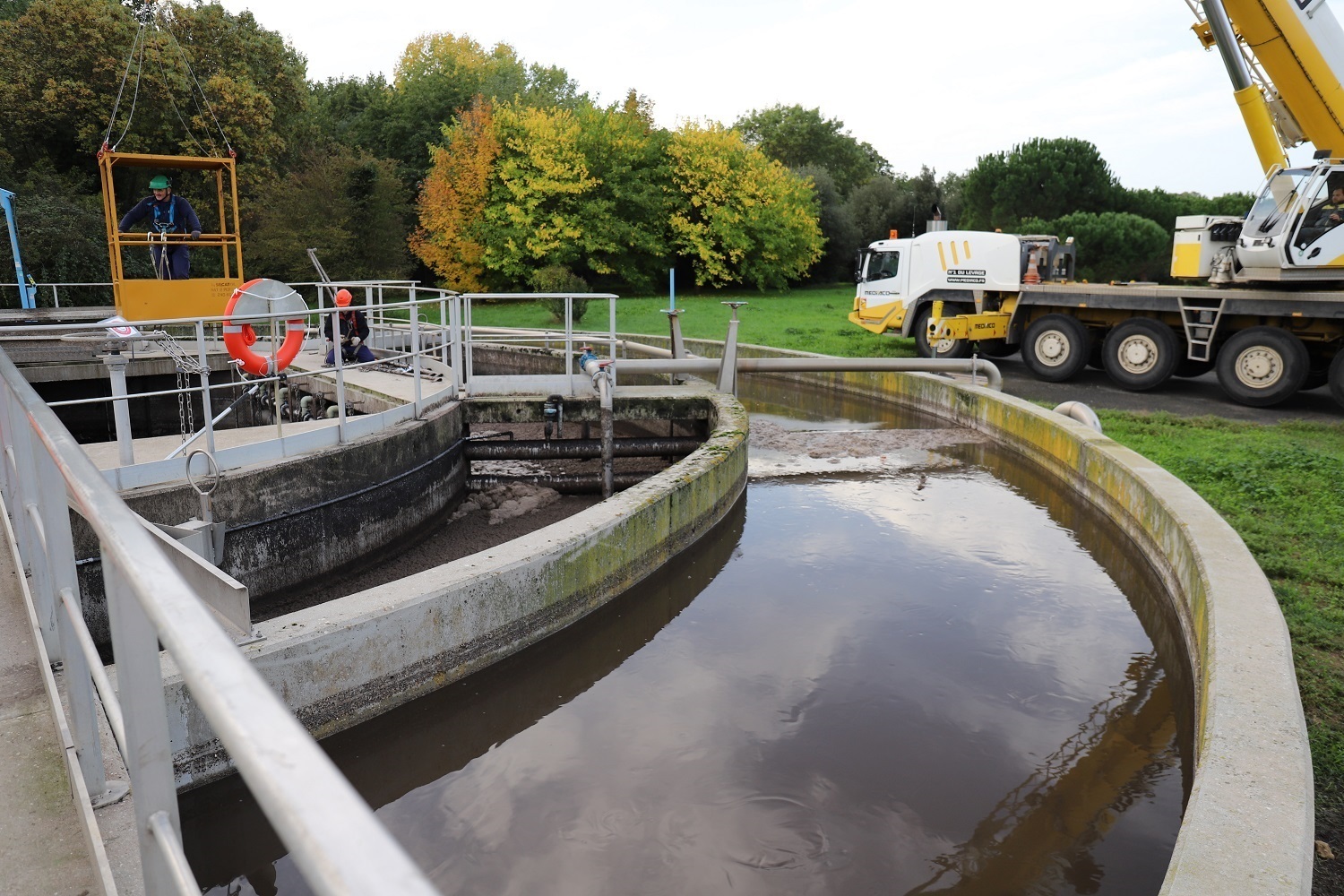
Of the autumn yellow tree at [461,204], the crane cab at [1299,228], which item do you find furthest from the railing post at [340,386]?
the autumn yellow tree at [461,204]

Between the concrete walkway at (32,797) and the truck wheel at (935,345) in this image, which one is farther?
the truck wheel at (935,345)

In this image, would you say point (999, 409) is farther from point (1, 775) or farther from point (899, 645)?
point (1, 775)

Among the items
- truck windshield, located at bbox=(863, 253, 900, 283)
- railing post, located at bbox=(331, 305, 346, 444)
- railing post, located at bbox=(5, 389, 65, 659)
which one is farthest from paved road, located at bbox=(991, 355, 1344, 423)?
railing post, located at bbox=(5, 389, 65, 659)

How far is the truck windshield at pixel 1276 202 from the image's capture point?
41.9 ft

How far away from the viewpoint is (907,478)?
10.9 meters

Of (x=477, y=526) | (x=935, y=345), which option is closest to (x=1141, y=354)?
(x=935, y=345)

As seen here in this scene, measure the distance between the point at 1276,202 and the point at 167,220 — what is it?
46.9 ft

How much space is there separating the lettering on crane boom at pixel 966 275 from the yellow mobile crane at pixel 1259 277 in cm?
97

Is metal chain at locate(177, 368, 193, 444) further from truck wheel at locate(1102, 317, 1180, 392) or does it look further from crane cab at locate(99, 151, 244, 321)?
truck wheel at locate(1102, 317, 1180, 392)

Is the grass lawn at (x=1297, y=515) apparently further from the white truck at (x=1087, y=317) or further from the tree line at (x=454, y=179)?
the tree line at (x=454, y=179)

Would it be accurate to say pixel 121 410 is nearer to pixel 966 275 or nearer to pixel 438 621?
pixel 438 621

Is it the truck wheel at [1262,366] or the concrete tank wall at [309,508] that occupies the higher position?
the truck wheel at [1262,366]

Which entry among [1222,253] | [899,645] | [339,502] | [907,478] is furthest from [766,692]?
[1222,253]

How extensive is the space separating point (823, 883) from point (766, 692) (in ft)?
5.59
